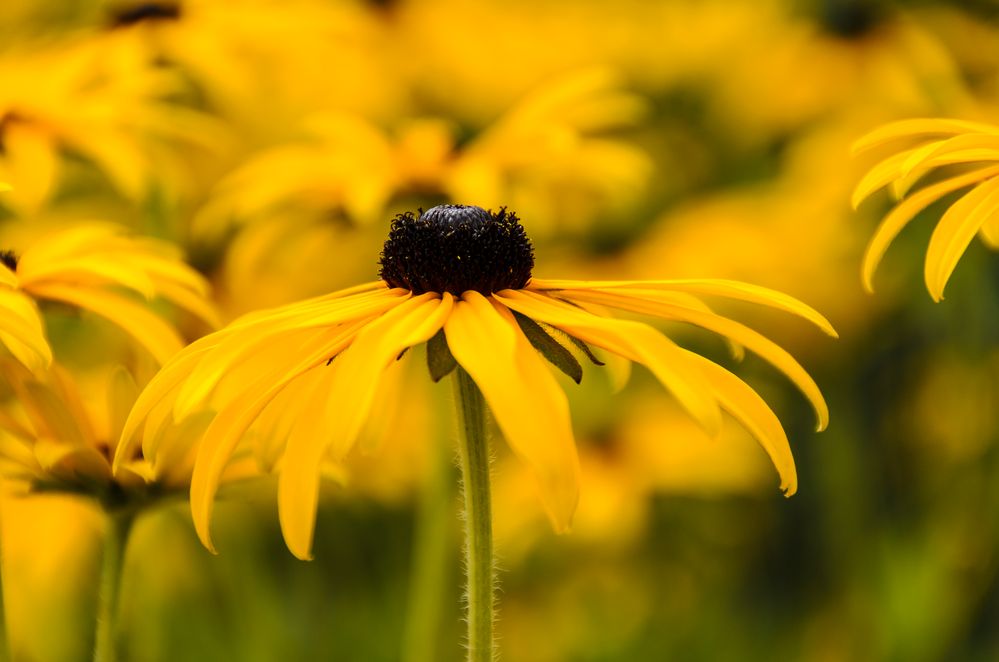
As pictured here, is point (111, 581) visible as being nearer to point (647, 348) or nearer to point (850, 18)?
point (647, 348)

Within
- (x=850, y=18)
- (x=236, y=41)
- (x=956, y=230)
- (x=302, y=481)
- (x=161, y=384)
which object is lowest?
(x=302, y=481)

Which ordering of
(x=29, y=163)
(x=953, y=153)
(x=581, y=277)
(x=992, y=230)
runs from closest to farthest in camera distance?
(x=953, y=153) < (x=992, y=230) < (x=29, y=163) < (x=581, y=277)

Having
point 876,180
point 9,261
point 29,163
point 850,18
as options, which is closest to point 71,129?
point 29,163

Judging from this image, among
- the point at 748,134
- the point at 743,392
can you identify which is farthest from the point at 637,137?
the point at 743,392

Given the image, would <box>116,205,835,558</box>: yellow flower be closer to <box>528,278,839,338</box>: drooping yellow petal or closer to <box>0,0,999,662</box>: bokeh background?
<box>528,278,839,338</box>: drooping yellow petal

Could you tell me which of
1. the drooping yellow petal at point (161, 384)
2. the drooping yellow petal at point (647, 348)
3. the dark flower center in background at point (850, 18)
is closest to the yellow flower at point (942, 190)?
the drooping yellow petal at point (647, 348)

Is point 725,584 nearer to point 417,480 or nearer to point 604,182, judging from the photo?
point 417,480

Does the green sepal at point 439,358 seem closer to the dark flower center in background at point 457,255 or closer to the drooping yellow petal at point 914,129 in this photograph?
the dark flower center in background at point 457,255
